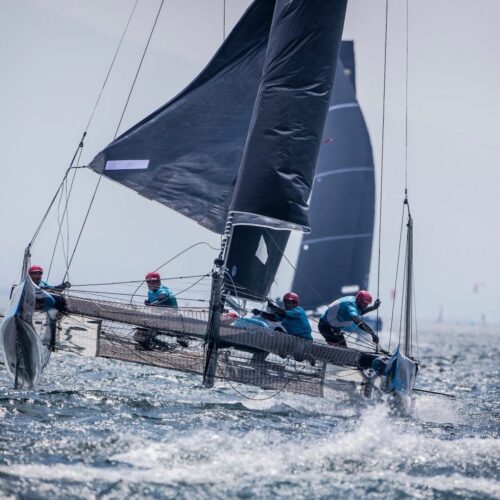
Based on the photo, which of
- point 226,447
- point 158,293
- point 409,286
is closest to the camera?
point 226,447

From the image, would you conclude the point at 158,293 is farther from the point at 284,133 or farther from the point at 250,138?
the point at 284,133

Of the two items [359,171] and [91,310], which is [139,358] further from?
[359,171]

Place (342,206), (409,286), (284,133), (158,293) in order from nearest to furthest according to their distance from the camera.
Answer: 1. (284,133)
2. (158,293)
3. (409,286)
4. (342,206)

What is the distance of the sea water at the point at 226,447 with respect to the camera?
738 cm

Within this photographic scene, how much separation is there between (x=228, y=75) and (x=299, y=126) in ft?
6.75

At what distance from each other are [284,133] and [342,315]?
3.41m

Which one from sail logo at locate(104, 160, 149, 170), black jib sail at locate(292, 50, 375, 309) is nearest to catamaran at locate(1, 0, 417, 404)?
sail logo at locate(104, 160, 149, 170)

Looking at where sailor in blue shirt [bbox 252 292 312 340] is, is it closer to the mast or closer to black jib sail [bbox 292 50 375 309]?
the mast

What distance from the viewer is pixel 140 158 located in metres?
13.4

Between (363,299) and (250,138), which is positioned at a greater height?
(250,138)

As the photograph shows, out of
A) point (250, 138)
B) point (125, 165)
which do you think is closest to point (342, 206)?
point (250, 138)

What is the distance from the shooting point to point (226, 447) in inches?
346

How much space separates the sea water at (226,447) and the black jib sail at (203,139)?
3465mm

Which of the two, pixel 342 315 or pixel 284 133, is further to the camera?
pixel 342 315
